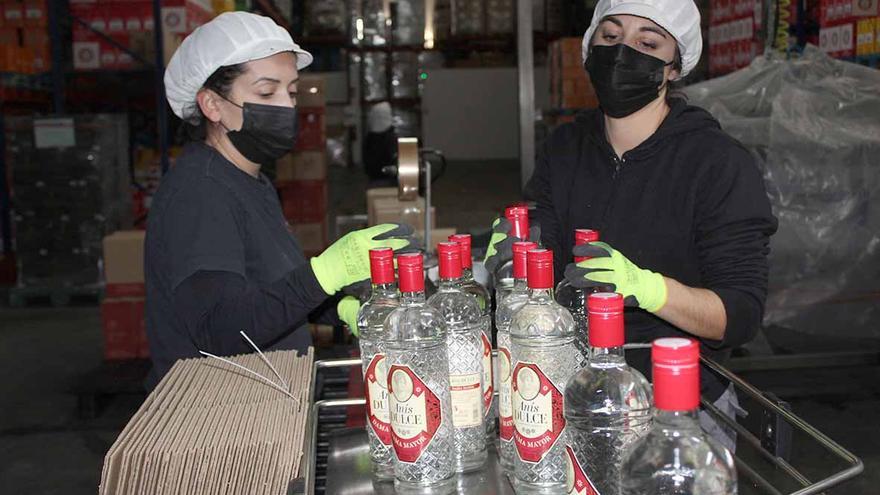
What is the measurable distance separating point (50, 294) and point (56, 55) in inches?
68.8

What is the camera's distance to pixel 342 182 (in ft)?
44.7

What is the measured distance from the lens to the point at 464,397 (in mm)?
1257

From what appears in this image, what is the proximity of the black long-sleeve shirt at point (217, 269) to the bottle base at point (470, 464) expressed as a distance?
46 centimetres

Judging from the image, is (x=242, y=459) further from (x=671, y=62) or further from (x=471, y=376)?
(x=671, y=62)

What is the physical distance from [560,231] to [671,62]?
0.44 metres

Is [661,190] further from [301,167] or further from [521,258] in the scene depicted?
[301,167]

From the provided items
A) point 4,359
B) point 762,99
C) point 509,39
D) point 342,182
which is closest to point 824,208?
point 762,99

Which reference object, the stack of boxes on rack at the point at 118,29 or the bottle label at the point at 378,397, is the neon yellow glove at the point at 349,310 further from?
the stack of boxes on rack at the point at 118,29

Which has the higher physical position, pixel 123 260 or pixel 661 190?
pixel 661 190

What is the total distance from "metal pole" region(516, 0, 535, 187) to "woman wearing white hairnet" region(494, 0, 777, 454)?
2.04 m

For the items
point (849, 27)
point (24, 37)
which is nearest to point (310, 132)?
point (24, 37)

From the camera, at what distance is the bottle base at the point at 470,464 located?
1287mm

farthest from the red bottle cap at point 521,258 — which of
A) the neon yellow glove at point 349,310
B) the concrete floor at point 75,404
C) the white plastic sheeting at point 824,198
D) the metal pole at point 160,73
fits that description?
the metal pole at point 160,73

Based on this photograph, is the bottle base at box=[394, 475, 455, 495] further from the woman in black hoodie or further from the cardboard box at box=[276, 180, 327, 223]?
the cardboard box at box=[276, 180, 327, 223]
